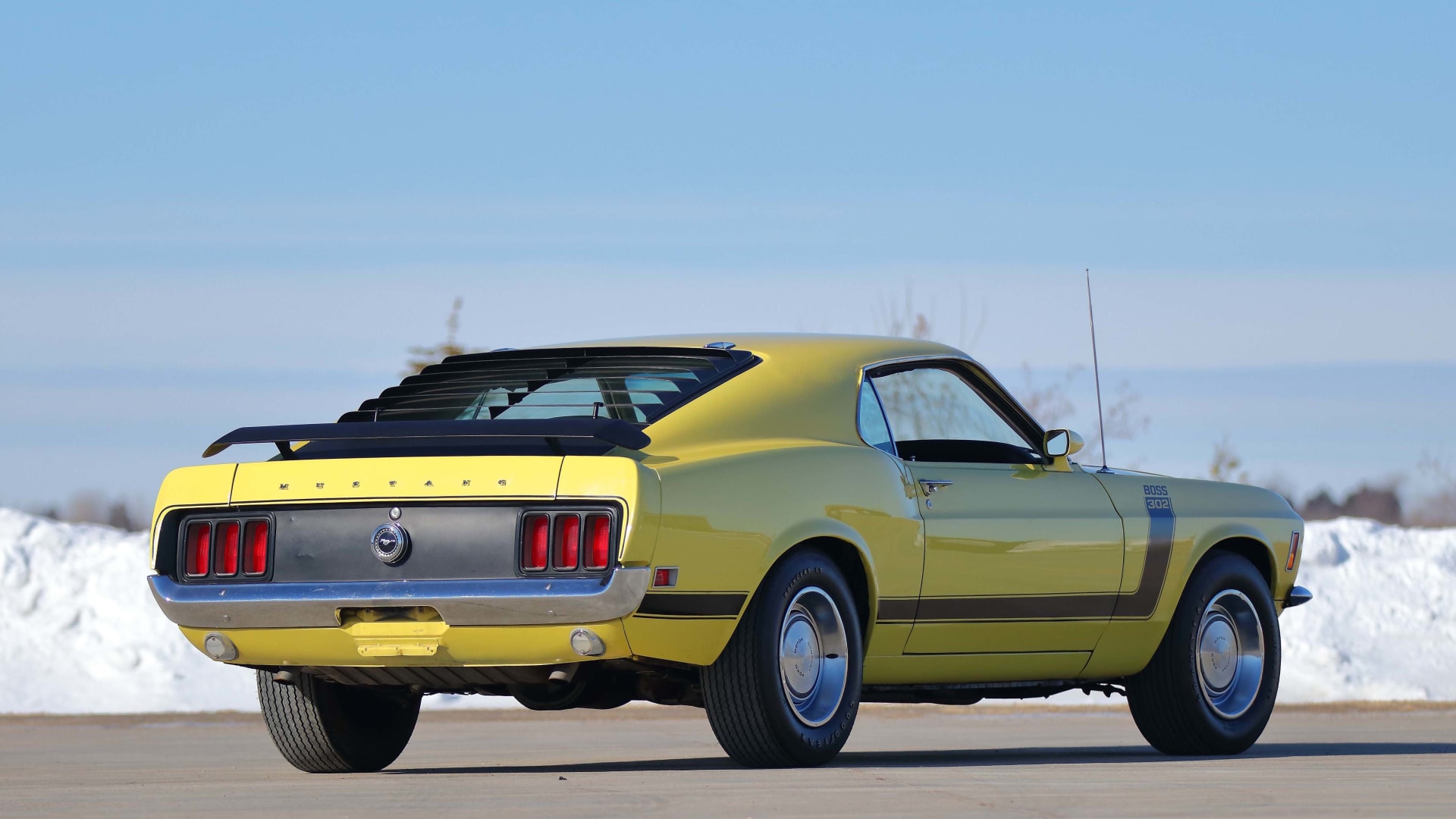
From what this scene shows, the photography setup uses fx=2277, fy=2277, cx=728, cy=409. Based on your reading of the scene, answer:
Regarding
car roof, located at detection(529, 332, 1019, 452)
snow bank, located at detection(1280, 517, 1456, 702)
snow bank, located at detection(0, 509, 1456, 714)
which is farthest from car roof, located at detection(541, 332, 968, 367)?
snow bank, located at detection(1280, 517, 1456, 702)

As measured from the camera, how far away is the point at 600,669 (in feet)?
24.6

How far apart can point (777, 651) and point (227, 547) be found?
6.17 ft

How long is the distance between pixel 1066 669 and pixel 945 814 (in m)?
3.14

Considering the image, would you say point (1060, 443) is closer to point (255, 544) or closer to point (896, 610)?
point (896, 610)

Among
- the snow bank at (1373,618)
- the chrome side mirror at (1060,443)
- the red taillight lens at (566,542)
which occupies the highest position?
the chrome side mirror at (1060,443)

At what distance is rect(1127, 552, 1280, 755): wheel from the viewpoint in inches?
370

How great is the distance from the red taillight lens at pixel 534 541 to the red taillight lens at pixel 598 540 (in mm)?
148

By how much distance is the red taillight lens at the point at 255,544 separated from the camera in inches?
297

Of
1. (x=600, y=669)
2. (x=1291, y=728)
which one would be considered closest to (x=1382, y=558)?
(x=1291, y=728)

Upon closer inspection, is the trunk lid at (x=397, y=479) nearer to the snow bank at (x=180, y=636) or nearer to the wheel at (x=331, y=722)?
the wheel at (x=331, y=722)

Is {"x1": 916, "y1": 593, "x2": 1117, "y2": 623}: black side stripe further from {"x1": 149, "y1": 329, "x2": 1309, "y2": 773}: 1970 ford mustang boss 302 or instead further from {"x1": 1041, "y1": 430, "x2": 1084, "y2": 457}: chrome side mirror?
{"x1": 1041, "y1": 430, "x2": 1084, "y2": 457}: chrome side mirror

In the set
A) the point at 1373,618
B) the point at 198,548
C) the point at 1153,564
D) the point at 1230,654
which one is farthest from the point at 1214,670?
the point at 1373,618

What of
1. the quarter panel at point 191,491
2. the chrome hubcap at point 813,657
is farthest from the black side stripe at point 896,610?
the quarter panel at point 191,491

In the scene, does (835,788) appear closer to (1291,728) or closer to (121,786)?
(121,786)
